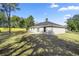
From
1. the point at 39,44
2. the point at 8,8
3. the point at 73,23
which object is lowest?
the point at 39,44

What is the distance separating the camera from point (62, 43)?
15.0 ft

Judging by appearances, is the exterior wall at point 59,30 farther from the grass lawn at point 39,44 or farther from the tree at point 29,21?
the tree at point 29,21

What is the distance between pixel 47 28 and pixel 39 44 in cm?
25

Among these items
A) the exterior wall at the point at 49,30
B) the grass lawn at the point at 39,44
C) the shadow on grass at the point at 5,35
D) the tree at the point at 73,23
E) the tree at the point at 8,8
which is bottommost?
the grass lawn at the point at 39,44

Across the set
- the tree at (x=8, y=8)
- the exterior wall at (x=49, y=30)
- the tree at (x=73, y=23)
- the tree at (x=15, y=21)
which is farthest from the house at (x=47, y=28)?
the tree at (x=8, y=8)

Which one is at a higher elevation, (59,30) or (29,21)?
(29,21)

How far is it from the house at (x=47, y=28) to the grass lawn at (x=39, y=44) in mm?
56

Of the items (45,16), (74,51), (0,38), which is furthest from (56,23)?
(0,38)

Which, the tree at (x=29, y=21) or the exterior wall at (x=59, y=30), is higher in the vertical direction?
the tree at (x=29, y=21)

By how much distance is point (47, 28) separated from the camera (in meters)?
4.55

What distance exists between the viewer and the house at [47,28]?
14.9 feet

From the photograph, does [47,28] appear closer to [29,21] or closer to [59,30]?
[59,30]

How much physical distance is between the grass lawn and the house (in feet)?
0.19

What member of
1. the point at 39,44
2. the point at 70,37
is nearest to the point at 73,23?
the point at 70,37
